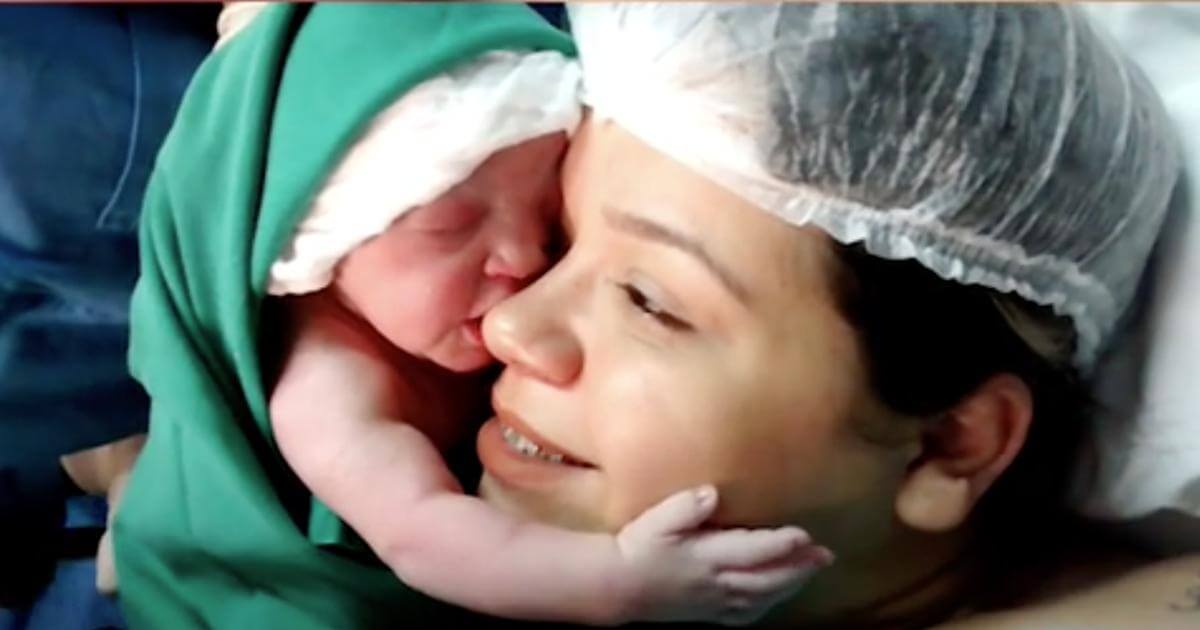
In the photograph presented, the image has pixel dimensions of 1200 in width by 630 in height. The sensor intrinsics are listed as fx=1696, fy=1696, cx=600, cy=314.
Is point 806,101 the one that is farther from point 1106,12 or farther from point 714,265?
point 1106,12

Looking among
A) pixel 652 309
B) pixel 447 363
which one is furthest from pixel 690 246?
pixel 447 363

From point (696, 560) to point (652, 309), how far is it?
0.10 m

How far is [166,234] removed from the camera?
0.75 meters

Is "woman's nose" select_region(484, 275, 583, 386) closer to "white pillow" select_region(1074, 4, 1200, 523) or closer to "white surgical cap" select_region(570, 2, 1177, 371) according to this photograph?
"white surgical cap" select_region(570, 2, 1177, 371)

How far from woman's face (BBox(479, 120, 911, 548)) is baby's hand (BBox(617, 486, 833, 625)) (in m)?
0.02

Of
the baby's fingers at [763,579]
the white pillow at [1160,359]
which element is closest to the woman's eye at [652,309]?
the baby's fingers at [763,579]

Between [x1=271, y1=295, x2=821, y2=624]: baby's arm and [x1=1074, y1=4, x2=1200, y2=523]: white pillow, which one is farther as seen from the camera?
[x1=1074, y1=4, x2=1200, y2=523]: white pillow

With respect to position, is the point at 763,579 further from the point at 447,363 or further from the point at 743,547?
the point at 447,363

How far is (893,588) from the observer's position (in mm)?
780

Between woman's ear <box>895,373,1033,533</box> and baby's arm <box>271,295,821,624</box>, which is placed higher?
woman's ear <box>895,373,1033,533</box>

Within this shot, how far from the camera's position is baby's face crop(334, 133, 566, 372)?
2.34 feet

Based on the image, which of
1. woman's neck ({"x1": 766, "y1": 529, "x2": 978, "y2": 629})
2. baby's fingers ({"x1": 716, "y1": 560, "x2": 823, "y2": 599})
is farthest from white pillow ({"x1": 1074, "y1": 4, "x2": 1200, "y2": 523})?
baby's fingers ({"x1": 716, "y1": 560, "x2": 823, "y2": 599})

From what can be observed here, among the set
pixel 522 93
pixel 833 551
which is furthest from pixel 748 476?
pixel 522 93

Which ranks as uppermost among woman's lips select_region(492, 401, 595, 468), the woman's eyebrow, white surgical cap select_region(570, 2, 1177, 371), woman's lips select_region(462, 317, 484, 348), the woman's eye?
white surgical cap select_region(570, 2, 1177, 371)
